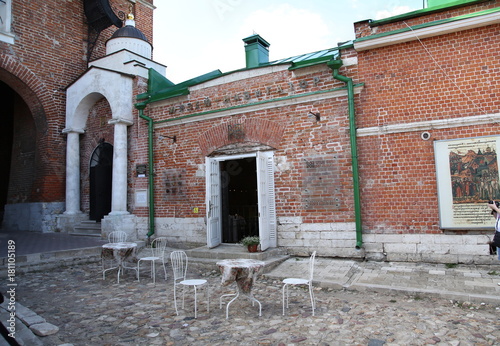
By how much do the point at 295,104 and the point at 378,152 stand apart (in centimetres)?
216

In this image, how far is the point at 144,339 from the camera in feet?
13.1

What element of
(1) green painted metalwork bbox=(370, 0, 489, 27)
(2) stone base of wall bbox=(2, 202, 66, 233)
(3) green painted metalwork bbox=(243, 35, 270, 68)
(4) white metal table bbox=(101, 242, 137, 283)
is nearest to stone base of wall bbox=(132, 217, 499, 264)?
(4) white metal table bbox=(101, 242, 137, 283)

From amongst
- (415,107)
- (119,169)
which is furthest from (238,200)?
(415,107)

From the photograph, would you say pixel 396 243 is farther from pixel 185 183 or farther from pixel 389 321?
pixel 185 183

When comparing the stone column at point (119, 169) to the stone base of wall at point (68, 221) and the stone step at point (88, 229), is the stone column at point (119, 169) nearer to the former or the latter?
the stone step at point (88, 229)

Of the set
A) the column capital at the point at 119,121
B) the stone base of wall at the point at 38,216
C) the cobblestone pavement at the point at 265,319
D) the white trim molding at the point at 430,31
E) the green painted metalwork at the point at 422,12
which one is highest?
the green painted metalwork at the point at 422,12

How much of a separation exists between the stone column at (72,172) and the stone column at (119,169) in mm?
2359

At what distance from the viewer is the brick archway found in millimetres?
8289

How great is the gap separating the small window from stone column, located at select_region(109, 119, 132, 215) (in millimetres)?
4552

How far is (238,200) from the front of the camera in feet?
40.0

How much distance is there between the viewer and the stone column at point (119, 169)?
10.1 metres

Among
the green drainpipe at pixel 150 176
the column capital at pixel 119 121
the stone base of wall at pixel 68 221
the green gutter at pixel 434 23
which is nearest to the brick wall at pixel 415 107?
the green gutter at pixel 434 23

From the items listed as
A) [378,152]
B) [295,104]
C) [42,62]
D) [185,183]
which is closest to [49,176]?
[42,62]

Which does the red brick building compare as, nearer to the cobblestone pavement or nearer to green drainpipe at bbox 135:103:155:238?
green drainpipe at bbox 135:103:155:238
